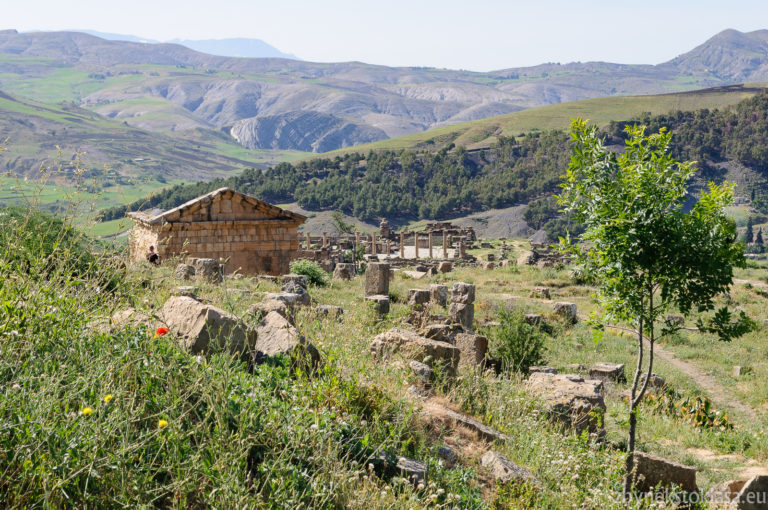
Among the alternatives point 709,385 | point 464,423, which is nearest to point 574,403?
point 464,423

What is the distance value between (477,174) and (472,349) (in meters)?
93.9

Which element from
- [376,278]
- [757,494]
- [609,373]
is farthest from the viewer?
[376,278]

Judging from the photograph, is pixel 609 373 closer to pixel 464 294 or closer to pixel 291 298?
pixel 464 294

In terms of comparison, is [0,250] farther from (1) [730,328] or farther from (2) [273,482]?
(1) [730,328]

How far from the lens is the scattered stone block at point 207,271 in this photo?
13.4 meters

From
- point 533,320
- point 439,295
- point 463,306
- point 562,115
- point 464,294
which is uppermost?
point 562,115

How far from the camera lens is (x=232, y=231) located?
19469 mm

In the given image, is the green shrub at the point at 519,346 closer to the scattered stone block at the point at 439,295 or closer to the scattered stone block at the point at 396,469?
the scattered stone block at the point at 439,295

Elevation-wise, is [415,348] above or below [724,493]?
above

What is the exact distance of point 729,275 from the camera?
5.78 m

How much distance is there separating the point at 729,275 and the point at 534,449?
91.9 inches

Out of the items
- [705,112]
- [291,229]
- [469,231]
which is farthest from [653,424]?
[705,112]

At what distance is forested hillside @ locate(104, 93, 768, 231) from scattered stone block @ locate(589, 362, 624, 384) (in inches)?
2702

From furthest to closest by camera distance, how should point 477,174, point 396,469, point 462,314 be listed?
point 477,174 → point 462,314 → point 396,469
